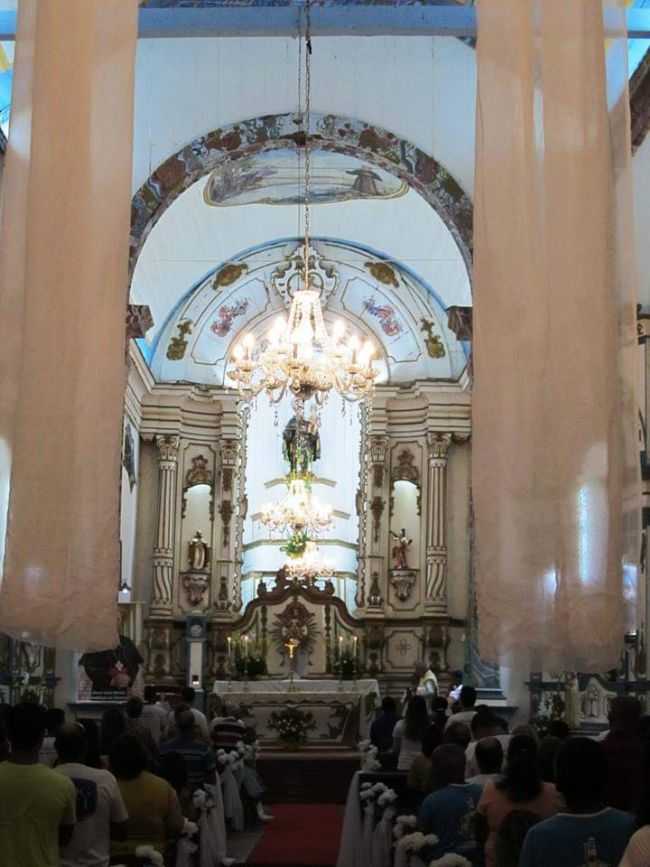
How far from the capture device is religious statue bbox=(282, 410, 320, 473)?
24562mm

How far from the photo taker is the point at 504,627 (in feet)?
14.1

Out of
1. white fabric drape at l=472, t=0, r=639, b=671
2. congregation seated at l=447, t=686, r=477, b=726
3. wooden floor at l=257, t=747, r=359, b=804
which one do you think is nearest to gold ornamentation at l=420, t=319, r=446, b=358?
wooden floor at l=257, t=747, r=359, b=804

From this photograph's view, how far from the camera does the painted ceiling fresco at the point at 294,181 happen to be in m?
20.4

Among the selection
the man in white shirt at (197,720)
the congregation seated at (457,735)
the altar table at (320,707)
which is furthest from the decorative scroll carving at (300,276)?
the congregation seated at (457,735)

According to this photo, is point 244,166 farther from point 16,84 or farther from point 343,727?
point 16,84

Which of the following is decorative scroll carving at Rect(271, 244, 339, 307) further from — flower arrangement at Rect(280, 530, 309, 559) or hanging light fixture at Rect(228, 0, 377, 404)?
hanging light fixture at Rect(228, 0, 377, 404)

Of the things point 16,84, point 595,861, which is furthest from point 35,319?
point 595,861

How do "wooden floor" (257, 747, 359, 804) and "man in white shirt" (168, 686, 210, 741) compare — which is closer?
"man in white shirt" (168, 686, 210, 741)

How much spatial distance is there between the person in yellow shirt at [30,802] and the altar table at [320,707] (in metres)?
15.2

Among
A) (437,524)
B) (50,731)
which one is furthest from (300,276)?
(50,731)

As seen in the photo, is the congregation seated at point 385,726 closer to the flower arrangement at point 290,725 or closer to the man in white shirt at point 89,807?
the flower arrangement at point 290,725

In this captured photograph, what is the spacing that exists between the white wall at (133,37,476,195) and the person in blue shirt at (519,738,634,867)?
12742mm

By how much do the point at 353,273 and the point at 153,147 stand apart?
7827mm

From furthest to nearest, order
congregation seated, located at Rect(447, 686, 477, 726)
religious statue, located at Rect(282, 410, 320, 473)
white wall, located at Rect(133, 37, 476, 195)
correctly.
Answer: religious statue, located at Rect(282, 410, 320, 473), white wall, located at Rect(133, 37, 476, 195), congregation seated, located at Rect(447, 686, 477, 726)
